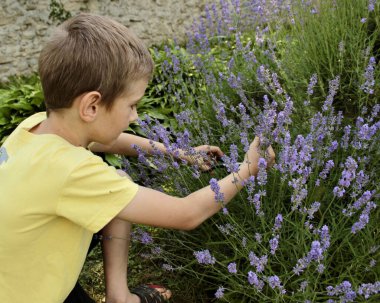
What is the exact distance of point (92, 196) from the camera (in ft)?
4.96

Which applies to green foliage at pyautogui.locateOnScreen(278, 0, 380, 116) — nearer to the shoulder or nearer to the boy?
the boy

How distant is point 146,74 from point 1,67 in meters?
4.16

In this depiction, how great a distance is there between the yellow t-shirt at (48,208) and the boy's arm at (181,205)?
49mm

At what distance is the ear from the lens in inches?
63.2

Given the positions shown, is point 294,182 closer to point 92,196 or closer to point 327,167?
point 327,167

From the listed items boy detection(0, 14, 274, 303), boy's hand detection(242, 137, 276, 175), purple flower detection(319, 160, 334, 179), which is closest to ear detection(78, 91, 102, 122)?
boy detection(0, 14, 274, 303)

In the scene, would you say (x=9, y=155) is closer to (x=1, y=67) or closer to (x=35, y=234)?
(x=35, y=234)

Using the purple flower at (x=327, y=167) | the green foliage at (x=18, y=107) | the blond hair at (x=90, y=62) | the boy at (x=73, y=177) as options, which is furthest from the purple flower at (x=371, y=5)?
the green foliage at (x=18, y=107)

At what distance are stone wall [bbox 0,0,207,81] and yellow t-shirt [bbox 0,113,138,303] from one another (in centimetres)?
405

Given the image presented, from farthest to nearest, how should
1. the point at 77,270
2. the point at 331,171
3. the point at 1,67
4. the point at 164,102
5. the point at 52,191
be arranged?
1. the point at 1,67
2. the point at 164,102
3. the point at 331,171
4. the point at 77,270
5. the point at 52,191

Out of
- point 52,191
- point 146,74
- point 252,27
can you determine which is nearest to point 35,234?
point 52,191

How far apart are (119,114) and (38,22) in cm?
441

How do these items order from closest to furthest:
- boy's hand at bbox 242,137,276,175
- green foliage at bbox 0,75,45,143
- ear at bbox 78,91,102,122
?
1. ear at bbox 78,91,102,122
2. boy's hand at bbox 242,137,276,175
3. green foliage at bbox 0,75,45,143

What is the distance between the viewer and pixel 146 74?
5.67 feet
